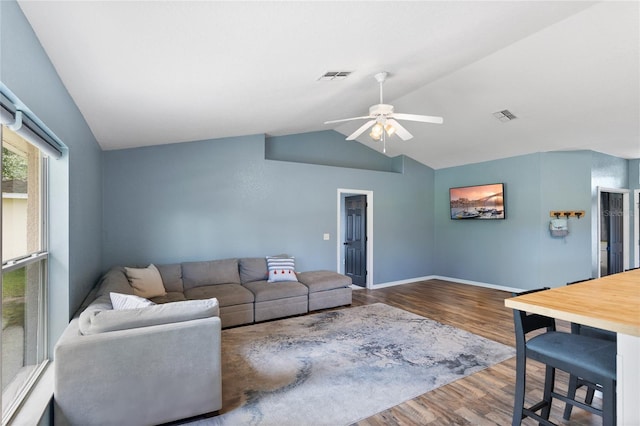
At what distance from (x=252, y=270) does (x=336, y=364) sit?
7.39 ft

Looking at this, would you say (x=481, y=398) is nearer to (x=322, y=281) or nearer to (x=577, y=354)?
(x=577, y=354)

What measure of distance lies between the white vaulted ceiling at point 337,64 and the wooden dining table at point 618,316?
6.48ft

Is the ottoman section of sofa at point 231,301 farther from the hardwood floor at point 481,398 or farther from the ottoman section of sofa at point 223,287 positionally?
the hardwood floor at point 481,398

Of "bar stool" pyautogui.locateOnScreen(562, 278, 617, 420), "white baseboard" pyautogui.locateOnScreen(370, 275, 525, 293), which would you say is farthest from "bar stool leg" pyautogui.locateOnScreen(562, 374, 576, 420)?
"white baseboard" pyautogui.locateOnScreen(370, 275, 525, 293)

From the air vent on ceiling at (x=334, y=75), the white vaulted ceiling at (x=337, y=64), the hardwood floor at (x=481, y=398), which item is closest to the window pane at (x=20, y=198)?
the white vaulted ceiling at (x=337, y=64)

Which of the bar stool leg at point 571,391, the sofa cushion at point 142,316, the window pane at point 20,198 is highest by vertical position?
the window pane at point 20,198

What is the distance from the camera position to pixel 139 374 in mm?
1975

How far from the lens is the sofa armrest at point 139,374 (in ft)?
6.06

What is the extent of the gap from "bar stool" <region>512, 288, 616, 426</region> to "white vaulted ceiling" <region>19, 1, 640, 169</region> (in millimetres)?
2209

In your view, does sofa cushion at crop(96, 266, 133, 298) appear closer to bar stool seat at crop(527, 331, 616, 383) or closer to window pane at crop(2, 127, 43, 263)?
window pane at crop(2, 127, 43, 263)

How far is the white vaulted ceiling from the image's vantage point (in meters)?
1.69

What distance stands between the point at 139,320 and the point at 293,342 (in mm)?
1885

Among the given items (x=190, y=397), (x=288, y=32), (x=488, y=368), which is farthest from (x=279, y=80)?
(x=488, y=368)

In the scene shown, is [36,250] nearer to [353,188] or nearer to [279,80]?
[279,80]
